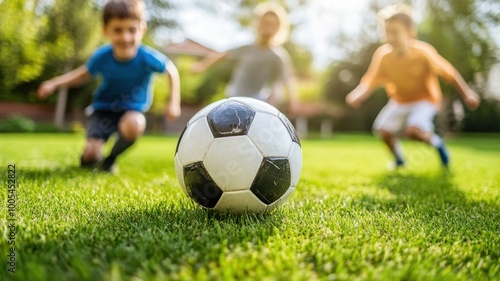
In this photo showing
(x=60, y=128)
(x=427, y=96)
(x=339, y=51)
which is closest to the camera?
(x=427, y=96)

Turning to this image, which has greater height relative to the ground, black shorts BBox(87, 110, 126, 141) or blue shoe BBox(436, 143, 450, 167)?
black shorts BBox(87, 110, 126, 141)

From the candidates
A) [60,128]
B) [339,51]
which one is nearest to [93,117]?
[60,128]

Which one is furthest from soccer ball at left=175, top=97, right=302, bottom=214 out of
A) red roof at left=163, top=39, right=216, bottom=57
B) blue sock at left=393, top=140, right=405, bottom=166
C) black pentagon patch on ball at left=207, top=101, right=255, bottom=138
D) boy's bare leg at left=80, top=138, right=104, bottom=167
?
red roof at left=163, top=39, right=216, bottom=57

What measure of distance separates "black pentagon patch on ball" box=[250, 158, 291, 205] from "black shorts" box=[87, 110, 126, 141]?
115 inches

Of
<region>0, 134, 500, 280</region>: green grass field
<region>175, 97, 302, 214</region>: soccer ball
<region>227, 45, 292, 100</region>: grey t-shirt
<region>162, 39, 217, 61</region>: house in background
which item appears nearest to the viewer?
<region>0, 134, 500, 280</region>: green grass field

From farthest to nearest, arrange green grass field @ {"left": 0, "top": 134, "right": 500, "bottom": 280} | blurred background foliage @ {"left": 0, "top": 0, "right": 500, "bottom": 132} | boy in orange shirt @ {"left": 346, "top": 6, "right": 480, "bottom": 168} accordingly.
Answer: blurred background foliage @ {"left": 0, "top": 0, "right": 500, "bottom": 132}, boy in orange shirt @ {"left": 346, "top": 6, "right": 480, "bottom": 168}, green grass field @ {"left": 0, "top": 134, "right": 500, "bottom": 280}

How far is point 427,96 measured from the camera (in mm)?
5684

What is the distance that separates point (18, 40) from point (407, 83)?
20.2 feet

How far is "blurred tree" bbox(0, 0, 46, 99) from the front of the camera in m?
7.00

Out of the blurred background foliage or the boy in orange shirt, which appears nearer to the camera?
the boy in orange shirt

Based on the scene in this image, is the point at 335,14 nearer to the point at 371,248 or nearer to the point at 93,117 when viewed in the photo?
the point at 93,117

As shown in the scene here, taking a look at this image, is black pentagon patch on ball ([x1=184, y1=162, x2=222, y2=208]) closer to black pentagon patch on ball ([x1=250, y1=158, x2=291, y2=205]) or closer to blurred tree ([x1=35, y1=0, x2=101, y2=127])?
black pentagon patch on ball ([x1=250, y1=158, x2=291, y2=205])

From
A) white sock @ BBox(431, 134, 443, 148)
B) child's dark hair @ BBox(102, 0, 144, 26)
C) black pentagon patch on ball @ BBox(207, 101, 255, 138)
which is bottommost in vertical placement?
white sock @ BBox(431, 134, 443, 148)

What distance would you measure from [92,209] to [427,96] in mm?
4680
